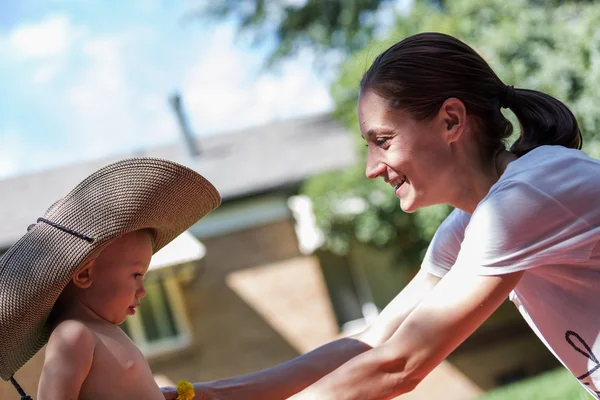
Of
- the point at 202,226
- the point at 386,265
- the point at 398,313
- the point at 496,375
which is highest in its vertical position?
the point at 398,313

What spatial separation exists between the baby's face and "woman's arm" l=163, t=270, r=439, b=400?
354 mm

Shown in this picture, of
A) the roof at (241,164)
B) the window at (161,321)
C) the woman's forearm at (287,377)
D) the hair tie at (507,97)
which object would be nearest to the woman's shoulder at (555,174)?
the hair tie at (507,97)

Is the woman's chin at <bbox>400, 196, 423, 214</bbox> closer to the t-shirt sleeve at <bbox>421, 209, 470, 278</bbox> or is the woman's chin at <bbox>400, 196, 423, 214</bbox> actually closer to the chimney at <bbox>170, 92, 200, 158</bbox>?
the t-shirt sleeve at <bbox>421, 209, 470, 278</bbox>

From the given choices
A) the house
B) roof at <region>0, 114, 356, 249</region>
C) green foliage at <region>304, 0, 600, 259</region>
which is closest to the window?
the house

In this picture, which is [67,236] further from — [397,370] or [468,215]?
[468,215]

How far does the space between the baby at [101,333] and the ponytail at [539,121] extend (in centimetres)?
120

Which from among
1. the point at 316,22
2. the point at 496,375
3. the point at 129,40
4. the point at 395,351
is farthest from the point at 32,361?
the point at 129,40

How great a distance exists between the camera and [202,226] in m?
13.9

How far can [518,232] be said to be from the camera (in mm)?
2020

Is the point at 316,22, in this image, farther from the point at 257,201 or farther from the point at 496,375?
the point at 496,375

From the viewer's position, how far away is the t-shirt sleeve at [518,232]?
2002 millimetres

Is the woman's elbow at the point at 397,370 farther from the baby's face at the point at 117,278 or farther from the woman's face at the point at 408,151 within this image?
the baby's face at the point at 117,278

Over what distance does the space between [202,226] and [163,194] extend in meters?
11.7

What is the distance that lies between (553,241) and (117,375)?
4.01 feet
